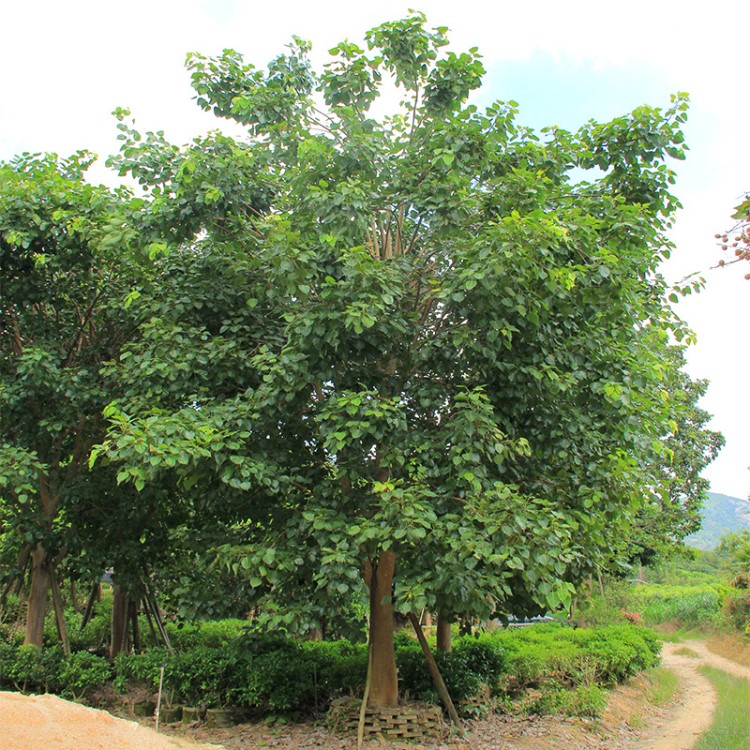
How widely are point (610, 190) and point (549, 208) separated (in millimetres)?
599

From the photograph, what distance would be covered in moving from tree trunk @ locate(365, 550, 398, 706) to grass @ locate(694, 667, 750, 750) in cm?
318

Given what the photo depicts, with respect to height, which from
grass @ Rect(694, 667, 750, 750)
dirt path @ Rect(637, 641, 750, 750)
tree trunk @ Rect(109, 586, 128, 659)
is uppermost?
tree trunk @ Rect(109, 586, 128, 659)

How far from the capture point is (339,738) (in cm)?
656

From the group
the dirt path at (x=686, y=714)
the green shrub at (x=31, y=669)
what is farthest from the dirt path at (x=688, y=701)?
the green shrub at (x=31, y=669)

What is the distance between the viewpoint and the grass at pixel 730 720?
6789 mm

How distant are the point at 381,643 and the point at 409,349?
9.80 feet

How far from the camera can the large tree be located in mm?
5133

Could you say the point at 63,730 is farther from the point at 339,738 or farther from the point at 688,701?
the point at 688,701

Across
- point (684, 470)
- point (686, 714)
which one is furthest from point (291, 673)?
point (684, 470)

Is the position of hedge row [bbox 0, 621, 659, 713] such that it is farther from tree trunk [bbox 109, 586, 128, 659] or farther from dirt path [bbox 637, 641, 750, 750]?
tree trunk [bbox 109, 586, 128, 659]

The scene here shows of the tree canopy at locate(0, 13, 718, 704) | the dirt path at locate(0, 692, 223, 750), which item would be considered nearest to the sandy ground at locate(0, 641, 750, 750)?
the dirt path at locate(0, 692, 223, 750)

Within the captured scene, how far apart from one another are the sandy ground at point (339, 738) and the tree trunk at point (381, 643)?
1.82 ft

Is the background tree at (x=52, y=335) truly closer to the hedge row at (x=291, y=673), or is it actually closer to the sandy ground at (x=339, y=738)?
the hedge row at (x=291, y=673)

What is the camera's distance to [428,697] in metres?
7.37
